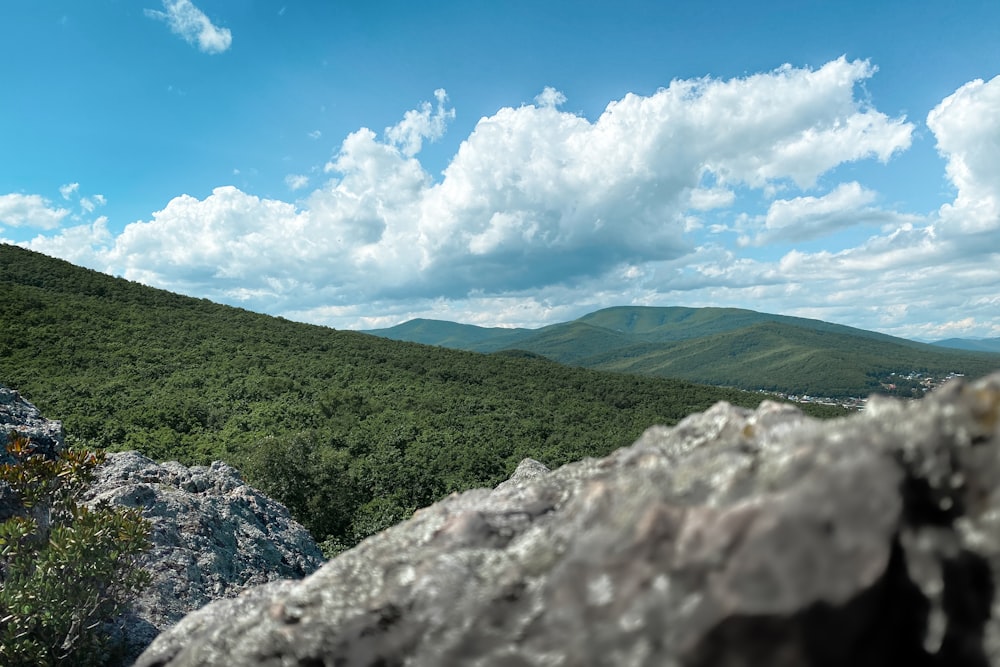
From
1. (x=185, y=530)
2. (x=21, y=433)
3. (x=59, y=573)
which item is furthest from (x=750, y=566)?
(x=21, y=433)

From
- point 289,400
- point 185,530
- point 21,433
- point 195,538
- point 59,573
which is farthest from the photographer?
point 289,400

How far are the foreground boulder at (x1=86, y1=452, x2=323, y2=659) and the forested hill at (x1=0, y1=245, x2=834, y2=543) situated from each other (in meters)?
16.0

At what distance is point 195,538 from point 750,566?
19.3 m

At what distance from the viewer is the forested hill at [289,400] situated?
137 feet

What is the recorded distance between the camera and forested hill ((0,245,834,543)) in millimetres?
41688

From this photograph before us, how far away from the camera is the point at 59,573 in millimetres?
12297

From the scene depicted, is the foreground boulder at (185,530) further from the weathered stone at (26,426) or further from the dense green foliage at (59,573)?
the dense green foliage at (59,573)

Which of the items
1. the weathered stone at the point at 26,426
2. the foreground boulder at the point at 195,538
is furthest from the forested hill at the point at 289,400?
the weathered stone at the point at 26,426

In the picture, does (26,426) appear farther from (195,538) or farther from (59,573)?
(59,573)

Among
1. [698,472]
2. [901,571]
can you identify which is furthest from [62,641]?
[901,571]

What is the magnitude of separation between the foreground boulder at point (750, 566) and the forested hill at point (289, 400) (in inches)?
1414

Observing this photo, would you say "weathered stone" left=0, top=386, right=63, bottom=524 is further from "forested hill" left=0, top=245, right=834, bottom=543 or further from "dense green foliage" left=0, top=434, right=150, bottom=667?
"forested hill" left=0, top=245, right=834, bottom=543

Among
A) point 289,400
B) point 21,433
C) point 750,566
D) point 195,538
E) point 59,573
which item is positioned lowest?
point 289,400

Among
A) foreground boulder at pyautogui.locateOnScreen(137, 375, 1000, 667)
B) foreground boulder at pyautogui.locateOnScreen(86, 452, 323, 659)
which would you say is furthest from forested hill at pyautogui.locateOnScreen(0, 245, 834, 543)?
foreground boulder at pyautogui.locateOnScreen(137, 375, 1000, 667)
